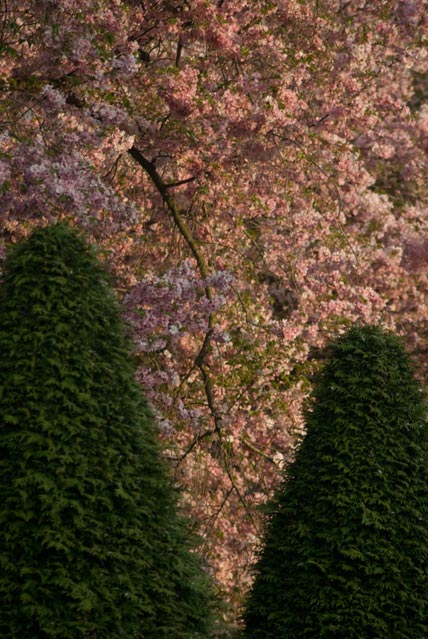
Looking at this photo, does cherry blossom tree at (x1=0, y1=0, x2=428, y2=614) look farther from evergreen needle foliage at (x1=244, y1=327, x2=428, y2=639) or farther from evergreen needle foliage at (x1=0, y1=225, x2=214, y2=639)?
evergreen needle foliage at (x1=0, y1=225, x2=214, y2=639)

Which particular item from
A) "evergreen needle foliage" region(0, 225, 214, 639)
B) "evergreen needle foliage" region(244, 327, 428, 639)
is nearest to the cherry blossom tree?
"evergreen needle foliage" region(244, 327, 428, 639)

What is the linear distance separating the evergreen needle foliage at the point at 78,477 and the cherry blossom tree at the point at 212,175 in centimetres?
180

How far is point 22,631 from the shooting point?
18.3 ft

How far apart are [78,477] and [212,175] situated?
4923 millimetres

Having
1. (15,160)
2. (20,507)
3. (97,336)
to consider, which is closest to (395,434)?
(97,336)

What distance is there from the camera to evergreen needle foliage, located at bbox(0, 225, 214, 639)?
5.62 meters

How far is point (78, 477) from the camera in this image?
5797 millimetres

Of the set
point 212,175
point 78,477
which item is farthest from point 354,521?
point 212,175

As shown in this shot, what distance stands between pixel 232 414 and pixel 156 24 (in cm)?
358

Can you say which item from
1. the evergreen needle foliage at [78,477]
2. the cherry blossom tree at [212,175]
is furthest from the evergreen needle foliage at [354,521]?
the cherry blossom tree at [212,175]

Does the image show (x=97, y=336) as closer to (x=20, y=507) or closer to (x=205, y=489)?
(x=20, y=507)

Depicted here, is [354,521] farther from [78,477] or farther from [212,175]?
[212,175]

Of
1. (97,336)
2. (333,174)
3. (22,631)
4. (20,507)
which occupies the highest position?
(333,174)

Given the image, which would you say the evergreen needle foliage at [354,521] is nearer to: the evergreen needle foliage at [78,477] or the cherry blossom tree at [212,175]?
the evergreen needle foliage at [78,477]
